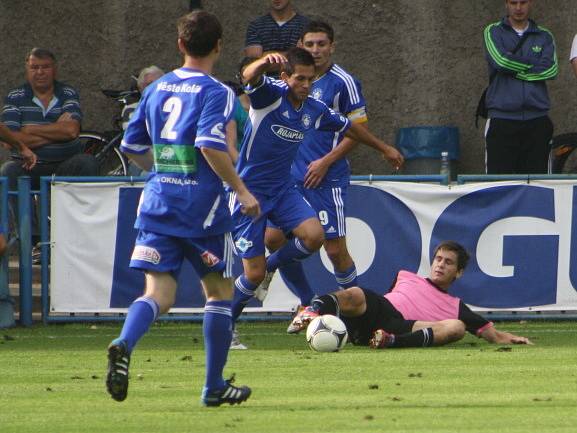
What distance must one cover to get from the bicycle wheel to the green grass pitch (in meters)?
4.22

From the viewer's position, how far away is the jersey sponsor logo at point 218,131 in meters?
7.25

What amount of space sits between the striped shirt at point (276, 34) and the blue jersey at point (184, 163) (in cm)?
678

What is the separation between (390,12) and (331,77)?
5236mm

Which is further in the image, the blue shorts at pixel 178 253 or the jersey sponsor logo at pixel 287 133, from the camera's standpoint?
the jersey sponsor logo at pixel 287 133

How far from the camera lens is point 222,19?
17.2 m

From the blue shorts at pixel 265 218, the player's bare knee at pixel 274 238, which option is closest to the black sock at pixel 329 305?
the blue shorts at pixel 265 218

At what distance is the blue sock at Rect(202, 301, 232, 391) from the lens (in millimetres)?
7355

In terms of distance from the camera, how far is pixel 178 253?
748 centimetres

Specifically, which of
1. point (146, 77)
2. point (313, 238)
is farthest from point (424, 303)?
point (146, 77)

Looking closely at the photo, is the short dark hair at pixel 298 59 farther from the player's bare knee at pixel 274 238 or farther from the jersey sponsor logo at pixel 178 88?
the jersey sponsor logo at pixel 178 88

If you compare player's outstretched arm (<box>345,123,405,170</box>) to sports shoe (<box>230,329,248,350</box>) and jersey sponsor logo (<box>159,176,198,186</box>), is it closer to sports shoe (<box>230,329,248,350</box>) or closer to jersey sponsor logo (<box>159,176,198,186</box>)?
sports shoe (<box>230,329,248,350</box>)

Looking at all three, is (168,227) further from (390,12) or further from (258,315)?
(390,12)

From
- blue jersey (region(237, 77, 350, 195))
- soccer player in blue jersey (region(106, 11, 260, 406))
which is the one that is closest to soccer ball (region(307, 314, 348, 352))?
blue jersey (region(237, 77, 350, 195))

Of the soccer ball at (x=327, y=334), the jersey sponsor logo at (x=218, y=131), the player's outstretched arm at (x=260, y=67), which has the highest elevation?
the player's outstretched arm at (x=260, y=67)
